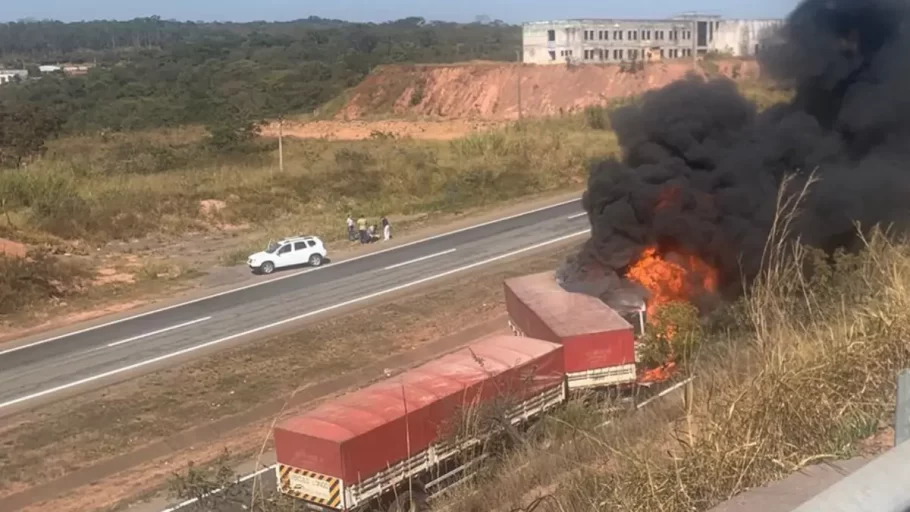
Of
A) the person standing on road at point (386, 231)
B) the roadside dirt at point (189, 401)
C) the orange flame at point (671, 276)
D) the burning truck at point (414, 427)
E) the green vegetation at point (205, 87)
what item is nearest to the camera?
the burning truck at point (414, 427)

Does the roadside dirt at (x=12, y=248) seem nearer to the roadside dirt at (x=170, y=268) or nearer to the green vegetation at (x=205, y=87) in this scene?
the roadside dirt at (x=170, y=268)

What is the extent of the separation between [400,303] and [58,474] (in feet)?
42.7

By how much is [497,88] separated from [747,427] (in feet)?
327

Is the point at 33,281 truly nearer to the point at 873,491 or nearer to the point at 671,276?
the point at 671,276

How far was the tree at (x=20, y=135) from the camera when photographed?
62.4 meters

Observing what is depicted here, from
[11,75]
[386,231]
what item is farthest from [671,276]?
→ [11,75]

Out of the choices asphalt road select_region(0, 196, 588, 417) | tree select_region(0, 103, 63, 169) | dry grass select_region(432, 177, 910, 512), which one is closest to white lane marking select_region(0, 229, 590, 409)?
asphalt road select_region(0, 196, 588, 417)

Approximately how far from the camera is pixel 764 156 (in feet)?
77.7

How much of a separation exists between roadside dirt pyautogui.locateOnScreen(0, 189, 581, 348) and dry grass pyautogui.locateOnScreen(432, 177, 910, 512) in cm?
2555

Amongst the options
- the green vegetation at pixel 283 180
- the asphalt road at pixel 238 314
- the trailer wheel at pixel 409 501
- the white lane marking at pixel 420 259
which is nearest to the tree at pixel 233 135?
the green vegetation at pixel 283 180

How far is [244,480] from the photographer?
1717cm

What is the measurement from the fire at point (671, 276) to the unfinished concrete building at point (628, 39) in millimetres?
88244

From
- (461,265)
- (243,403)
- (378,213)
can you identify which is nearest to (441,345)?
(243,403)

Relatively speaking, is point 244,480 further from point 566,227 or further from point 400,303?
point 566,227
